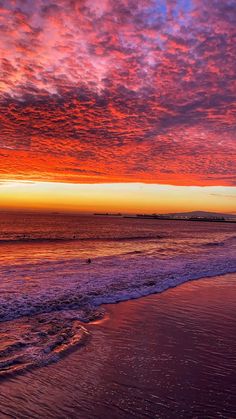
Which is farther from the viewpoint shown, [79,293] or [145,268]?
[145,268]

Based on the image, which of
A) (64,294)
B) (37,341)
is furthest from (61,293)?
(37,341)

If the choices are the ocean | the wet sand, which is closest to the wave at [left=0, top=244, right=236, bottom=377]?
the ocean

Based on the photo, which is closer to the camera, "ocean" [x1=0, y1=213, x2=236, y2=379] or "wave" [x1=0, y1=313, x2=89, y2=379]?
"wave" [x1=0, y1=313, x2=89, y2=379]

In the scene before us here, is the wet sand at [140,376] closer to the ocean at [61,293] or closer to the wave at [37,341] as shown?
the wave at [37,341]

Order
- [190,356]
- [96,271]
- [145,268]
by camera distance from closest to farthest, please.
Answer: [190,356], [96,271], [145,268]

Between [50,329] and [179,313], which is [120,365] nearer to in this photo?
[50,329]

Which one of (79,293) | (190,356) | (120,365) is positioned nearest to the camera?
(120,365)

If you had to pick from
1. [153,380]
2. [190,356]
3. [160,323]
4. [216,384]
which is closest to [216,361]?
[190,356]

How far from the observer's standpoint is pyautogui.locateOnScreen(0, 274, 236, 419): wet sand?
496 cm

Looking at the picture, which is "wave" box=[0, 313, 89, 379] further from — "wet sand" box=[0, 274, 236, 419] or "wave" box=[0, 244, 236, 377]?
"wet sand" box=[0, 274, 236, 419]

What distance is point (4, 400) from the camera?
511 centimetres

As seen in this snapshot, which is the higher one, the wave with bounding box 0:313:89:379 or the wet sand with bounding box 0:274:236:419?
the wet sand with bounding box 0:274:236:419

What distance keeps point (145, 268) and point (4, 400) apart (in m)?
15.0

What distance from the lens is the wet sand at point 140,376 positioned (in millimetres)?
4957
